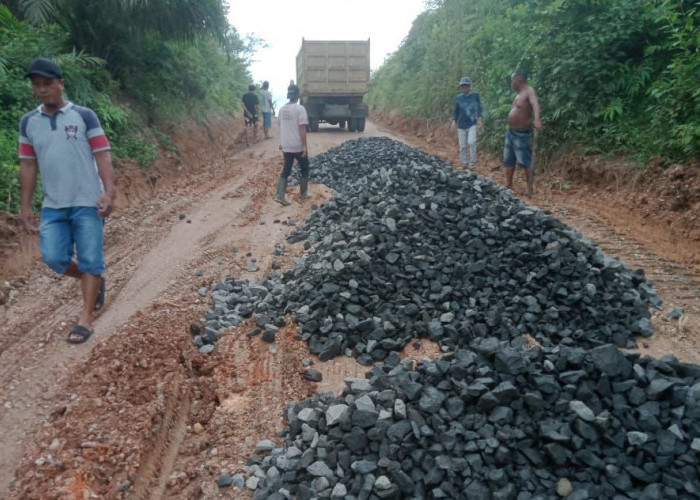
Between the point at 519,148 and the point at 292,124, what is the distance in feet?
11.2

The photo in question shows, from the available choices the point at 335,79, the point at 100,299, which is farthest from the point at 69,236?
the point at 335,79

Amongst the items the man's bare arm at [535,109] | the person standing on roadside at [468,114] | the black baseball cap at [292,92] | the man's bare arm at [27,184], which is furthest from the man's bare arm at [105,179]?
the person standing on roadside at [468,114]

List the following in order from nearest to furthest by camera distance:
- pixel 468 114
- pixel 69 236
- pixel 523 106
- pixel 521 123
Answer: pixel 69 236 → pixel 523 106 → pixel 521 123 → pixel 468 114

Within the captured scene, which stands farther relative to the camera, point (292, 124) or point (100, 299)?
point (292, 124)

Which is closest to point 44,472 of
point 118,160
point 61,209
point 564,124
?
point 61,209

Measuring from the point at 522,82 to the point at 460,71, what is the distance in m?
8.62

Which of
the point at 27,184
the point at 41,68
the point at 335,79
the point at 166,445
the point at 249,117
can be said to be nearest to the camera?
the point at 166,445

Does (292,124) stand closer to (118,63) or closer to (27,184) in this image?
(27,184)

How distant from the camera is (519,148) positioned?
25.1 feet

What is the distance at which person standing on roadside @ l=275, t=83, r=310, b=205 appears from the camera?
25.3 feet

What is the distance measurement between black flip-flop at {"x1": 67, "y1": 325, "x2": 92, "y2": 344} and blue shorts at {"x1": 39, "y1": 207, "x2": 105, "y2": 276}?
17.9 inches

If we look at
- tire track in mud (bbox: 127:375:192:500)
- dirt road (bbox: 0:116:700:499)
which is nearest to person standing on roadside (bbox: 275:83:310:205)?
dirt road (bbox: 0:116:700:499)

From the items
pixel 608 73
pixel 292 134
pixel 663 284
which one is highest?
pixel 608 73

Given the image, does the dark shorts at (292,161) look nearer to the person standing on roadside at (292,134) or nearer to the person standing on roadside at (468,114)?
the person standing on roadside at (292,134)
